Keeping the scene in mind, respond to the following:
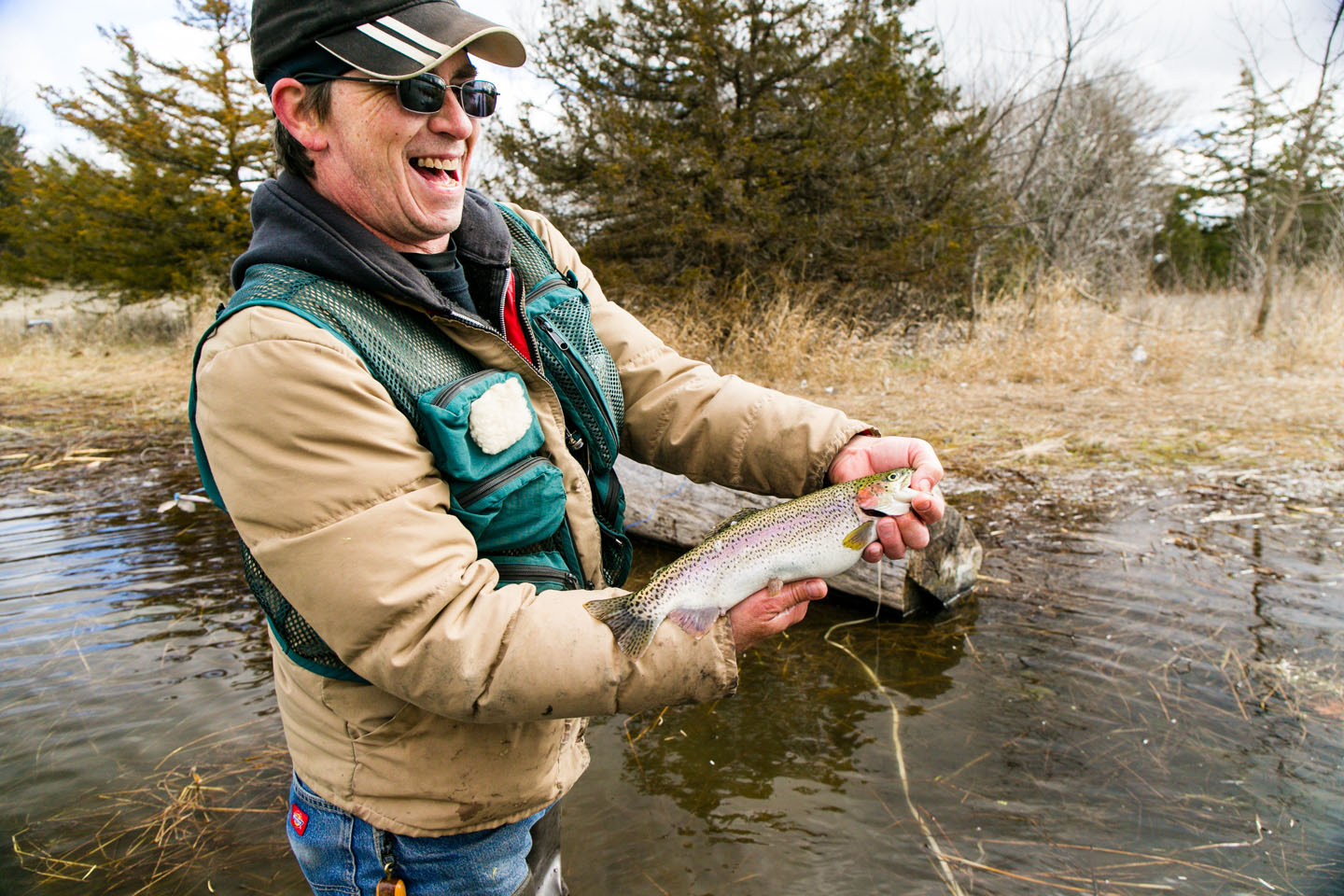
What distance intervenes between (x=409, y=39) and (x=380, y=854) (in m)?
1.76

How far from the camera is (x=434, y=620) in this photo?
1405 mm

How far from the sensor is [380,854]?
1706 millimetres

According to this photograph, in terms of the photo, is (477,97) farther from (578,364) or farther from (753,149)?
(753,149)

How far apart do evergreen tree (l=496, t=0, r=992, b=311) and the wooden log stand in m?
8.06

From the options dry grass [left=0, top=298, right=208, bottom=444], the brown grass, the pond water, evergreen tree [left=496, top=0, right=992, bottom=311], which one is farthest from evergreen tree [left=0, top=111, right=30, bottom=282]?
the pond water

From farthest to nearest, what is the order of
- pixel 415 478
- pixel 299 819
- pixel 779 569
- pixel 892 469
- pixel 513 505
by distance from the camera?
1. pixel 892 469
2. pixel 779 569
3. pixel 299 819
4. pixel 513 505
5. pixel 415 478

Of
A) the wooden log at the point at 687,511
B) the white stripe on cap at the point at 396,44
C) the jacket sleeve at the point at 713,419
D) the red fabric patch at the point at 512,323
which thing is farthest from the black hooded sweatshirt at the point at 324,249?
the wooden log at the point at 687,511

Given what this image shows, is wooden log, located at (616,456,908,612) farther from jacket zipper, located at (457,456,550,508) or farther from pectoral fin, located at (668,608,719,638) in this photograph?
jacket zipper, located at (457,456,550,508)

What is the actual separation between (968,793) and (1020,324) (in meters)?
10.4

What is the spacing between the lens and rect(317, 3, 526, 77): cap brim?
5.38ft

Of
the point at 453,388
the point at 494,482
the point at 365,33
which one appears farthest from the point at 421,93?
the point at 494,482

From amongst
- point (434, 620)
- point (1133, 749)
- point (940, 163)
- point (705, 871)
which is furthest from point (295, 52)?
point (940, 163)

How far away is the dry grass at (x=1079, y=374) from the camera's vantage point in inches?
318

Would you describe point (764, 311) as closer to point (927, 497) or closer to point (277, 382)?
point (927, 497)
